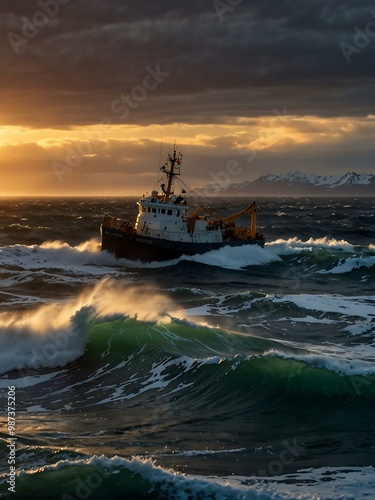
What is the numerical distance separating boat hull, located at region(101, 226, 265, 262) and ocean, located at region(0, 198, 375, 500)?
13.4 metres

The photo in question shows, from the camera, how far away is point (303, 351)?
2111 centimetres

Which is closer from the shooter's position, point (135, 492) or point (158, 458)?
point (135, 492)

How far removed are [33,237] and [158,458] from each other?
62.0 metres

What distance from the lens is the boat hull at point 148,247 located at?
48031 millimetres

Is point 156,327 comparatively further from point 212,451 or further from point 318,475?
point 318,475

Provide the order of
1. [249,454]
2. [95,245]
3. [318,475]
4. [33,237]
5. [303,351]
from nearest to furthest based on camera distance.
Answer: [318,475]
[249,454]
[303,351]
[95,245]
[33,237]

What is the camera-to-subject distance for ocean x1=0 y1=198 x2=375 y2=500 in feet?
37.2

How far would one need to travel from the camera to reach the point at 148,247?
1906 inches

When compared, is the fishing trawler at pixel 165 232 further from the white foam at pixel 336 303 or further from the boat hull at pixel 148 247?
the white foam at pixel 336 303

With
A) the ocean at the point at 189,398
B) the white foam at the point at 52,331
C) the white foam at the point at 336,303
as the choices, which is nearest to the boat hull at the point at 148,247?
the ocean at the point at 189,398

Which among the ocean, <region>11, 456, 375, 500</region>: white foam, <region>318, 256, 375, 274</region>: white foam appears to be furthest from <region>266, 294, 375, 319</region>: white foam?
<region>11, 456, 375, 500</region>: white foam

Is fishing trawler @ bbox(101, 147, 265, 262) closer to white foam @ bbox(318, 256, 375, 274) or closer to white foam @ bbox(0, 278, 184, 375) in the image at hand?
white foam @ bbox(318, 256, 375, 274)

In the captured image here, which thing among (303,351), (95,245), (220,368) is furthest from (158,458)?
(95,245)

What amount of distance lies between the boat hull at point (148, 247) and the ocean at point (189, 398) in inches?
528
